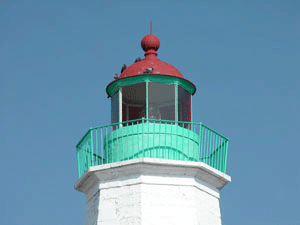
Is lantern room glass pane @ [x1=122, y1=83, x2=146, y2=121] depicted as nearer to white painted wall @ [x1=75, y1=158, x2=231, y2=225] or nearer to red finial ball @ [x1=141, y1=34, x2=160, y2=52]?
red finial ball @ [x1=141, y1=34, x2=160, y2=52]

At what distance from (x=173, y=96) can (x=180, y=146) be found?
118cm

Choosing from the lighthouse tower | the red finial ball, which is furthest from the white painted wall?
the red finial ball

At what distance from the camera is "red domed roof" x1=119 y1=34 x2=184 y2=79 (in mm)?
14656

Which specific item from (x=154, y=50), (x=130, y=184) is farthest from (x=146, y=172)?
(x=154, y=50)

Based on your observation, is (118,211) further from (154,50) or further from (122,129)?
(154,50)

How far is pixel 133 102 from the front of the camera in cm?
1501

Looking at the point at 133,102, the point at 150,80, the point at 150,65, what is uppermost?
the point at 150,65

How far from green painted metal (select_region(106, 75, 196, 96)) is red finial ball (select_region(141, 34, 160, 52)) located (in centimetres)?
88

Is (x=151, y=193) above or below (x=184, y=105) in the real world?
below

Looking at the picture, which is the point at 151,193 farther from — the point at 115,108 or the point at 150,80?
the point at 150,80

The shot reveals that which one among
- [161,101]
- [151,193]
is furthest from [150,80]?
[151,193]

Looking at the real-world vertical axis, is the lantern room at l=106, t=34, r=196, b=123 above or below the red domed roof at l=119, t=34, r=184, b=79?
below

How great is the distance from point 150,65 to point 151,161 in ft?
7.13

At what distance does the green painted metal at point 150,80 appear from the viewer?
14602mm
